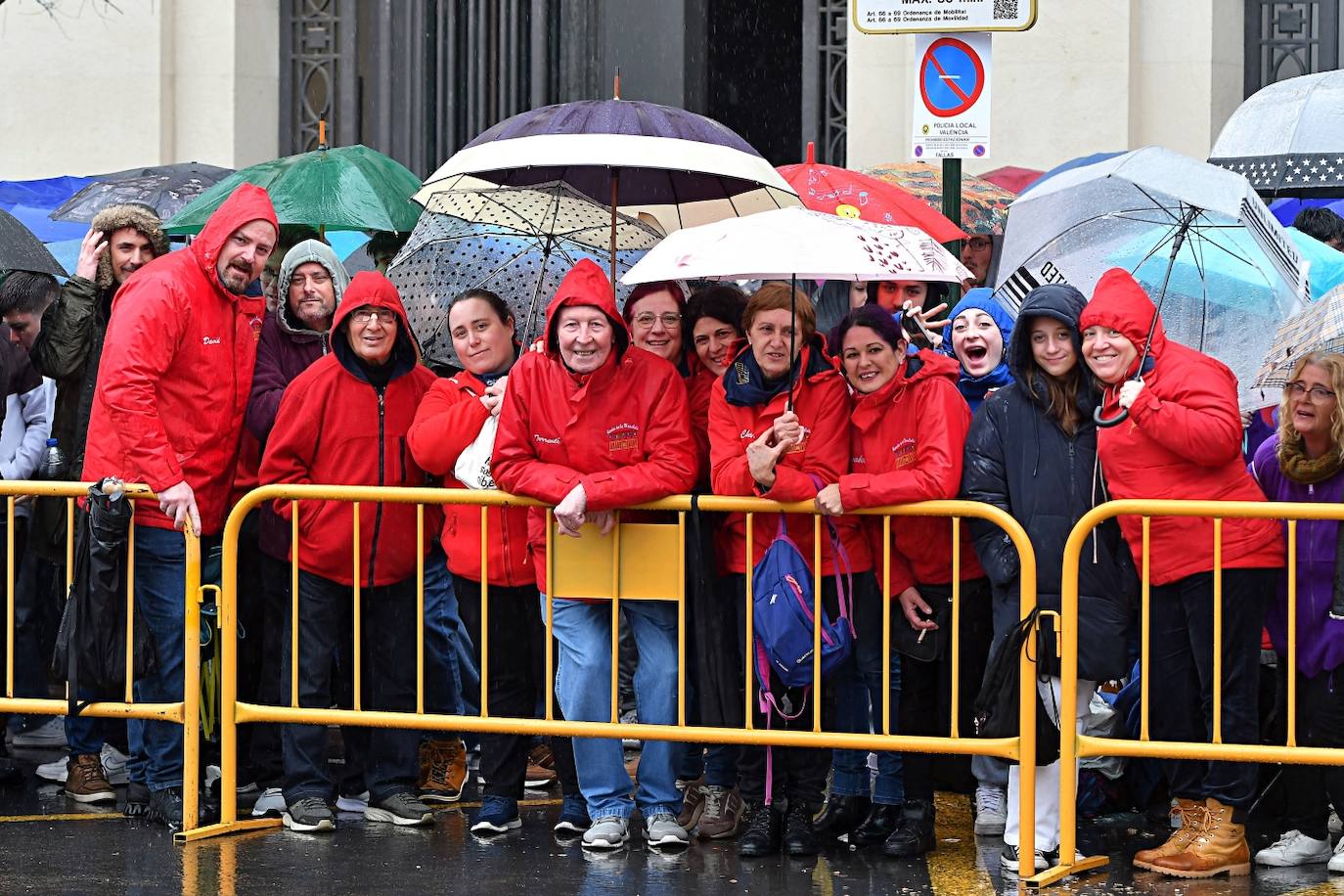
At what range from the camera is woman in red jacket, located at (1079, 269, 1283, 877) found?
23.3 feet

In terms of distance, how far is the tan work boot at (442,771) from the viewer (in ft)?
27.3

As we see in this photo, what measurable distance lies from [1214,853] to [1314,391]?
1.56 metres

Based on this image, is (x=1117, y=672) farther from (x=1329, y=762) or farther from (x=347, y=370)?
(x=347, y=370)

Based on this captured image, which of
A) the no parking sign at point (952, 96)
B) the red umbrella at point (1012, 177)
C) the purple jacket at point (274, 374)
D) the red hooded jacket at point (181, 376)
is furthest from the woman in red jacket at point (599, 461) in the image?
the red umbrella at point (1012, 177)

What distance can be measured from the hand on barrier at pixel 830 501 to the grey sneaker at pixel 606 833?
1263 mm

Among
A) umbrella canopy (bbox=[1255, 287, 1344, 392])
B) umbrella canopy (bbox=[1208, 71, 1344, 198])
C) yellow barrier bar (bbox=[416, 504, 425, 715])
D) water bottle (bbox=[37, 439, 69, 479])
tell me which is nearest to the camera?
umbrella canopy (bbox=[1255, 287, 1344, 392])

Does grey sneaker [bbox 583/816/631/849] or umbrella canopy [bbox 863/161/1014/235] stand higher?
umbrella canopy [bbox 863/161/1014/235]

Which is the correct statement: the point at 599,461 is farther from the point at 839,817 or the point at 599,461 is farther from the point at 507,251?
the point at 507,251

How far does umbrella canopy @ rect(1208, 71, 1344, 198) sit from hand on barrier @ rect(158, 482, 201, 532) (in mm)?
5999

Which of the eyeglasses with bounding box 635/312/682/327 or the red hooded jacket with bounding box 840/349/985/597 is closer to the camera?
the red hooded jacket with bounding box 840/349/985/597

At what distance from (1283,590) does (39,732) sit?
541 cm

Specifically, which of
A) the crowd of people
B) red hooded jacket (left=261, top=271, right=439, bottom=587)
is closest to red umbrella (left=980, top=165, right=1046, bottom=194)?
the crowd of people

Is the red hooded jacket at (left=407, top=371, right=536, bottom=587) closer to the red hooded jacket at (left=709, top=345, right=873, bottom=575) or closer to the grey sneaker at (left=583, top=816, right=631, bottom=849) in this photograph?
the red hooded jacket at (left=709, top=345, right=873, bottom=575)

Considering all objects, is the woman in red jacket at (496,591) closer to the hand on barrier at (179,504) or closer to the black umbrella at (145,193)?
the hand on barrier at (179,504)
